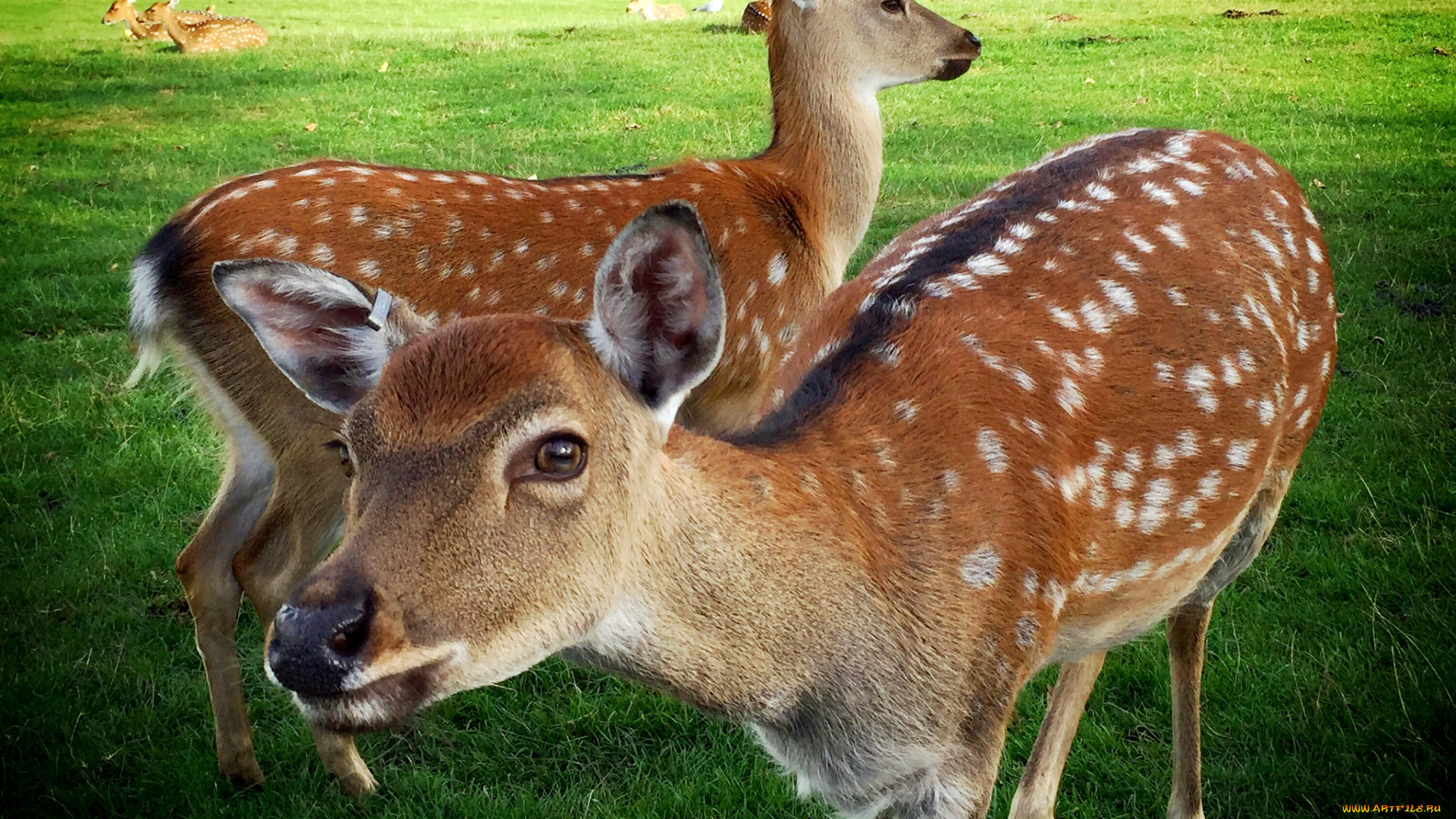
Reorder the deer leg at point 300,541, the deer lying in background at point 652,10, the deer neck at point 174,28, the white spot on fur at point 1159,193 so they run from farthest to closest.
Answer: the deer lying in background at point 652,10, the deer neck at point 174,28, the deer leg at point 300,541, the white spot on fur at point 1159,193

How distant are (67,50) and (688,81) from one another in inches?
231

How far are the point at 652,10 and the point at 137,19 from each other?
6583 mm

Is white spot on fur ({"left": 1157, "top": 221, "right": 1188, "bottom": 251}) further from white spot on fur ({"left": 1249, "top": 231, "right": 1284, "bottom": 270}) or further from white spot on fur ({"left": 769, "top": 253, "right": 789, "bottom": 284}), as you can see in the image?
white spot on fur ({"left": 769, "top": 253, "right": 789, "bottom": 284})

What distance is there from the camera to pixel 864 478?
205 centimetres

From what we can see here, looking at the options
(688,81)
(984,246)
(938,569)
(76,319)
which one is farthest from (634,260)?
(688,81)

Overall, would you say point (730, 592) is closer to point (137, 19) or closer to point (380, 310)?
point (380, 310)

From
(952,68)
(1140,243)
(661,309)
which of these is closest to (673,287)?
(661,309)

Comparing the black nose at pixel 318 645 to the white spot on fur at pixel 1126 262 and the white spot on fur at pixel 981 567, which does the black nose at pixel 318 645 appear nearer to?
the white spot on fur at pixel 981 567

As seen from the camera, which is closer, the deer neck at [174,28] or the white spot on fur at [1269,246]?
the white spot on fur at [1269,246]

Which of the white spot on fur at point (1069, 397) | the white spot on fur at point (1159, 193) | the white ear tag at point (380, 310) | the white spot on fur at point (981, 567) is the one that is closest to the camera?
the white ear tag at point (380, 310)

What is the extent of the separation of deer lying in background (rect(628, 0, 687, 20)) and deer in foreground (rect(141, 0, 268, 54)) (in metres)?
5.58

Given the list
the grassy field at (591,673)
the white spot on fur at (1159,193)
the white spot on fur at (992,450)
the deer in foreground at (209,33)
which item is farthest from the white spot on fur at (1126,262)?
the deer in foreground at (209,33)

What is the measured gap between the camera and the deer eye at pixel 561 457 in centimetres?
165

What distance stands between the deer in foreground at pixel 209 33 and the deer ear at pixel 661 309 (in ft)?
39.7
